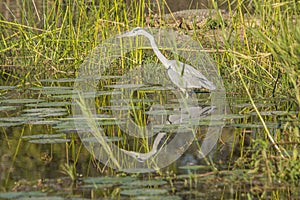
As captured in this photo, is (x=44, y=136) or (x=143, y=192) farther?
(x=44, y=136)

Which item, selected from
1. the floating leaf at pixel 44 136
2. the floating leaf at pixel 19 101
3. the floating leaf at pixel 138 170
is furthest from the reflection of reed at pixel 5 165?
the floating leaf at pixel 19 101

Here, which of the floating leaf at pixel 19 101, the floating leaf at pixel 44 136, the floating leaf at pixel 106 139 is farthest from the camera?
the floating leaf at pixel 19 101

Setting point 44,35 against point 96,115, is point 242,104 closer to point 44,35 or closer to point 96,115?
point 96,115

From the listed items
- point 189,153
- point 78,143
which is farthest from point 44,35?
point 189,153

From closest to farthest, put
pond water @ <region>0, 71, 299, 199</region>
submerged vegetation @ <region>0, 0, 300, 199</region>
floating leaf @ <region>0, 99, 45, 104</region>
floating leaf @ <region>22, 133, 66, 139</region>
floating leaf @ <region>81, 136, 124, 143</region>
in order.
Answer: pond water @ <region>0, 71, 299, 199</region> → submerged vegetation @ <region>0, 0, 300, 199</region> → floating leaf @ <region>81, 136, 124, 143</region> → floating leaf @ <region>22, 133, 66, 139</region> → floating leaf @ <region>0, 99, 45, 104</region>

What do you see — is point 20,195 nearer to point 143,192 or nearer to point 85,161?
point 143,192

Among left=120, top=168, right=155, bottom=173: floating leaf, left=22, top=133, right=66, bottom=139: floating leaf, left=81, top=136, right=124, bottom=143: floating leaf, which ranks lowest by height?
left=120, top=168, right=155, bottom=173: floating leaf

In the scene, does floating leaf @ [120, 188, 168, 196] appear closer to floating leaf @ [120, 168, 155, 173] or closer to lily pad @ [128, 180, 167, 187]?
lily pad @ [128, 180, 167, 187]

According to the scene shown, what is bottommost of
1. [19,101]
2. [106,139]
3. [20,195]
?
[20,195]

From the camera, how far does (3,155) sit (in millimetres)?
4035

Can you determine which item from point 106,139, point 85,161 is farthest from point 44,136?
point 85,161

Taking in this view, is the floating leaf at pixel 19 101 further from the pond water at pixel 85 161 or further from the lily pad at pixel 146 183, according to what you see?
the lily pad at pixel 146 183

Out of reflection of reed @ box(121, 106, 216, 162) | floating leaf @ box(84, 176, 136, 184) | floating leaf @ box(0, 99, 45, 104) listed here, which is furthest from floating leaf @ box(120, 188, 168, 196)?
floating leaf @ box(0, 99, 45, 104)

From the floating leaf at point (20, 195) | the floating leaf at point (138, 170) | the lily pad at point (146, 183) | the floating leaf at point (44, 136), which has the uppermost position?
the floating leaf at point (44, 136)
